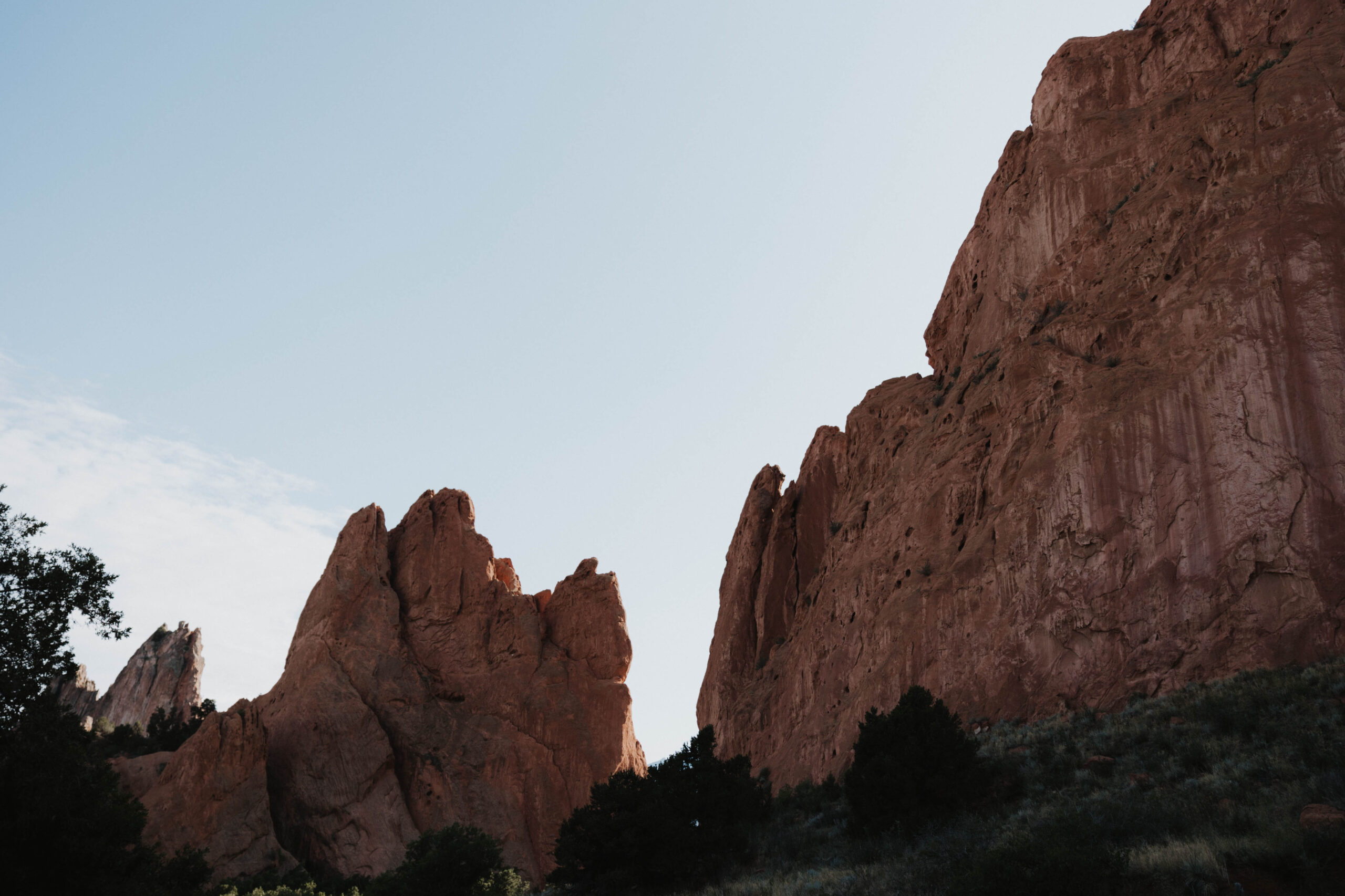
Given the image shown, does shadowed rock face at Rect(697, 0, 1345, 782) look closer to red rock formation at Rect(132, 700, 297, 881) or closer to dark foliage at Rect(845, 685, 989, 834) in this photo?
dark foliage at Rect(845, 685, 989, 834)

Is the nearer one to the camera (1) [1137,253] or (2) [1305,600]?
(2) [1305,600]

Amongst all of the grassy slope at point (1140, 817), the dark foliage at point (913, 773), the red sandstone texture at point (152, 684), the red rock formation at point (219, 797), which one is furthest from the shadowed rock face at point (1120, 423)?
the red sandstone texture at point (152, 684)

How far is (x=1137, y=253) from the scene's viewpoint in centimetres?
3247

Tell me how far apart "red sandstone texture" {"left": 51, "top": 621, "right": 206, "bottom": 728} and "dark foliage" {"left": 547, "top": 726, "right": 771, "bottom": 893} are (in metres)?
73.7

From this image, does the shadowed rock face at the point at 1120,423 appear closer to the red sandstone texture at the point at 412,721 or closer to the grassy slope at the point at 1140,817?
the grassy slope at the point at 1140,817

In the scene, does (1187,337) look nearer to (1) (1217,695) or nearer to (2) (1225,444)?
(2) (1225,444)

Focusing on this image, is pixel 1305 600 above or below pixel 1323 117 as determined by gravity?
below

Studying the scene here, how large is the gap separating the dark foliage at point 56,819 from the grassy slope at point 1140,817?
11181 mm

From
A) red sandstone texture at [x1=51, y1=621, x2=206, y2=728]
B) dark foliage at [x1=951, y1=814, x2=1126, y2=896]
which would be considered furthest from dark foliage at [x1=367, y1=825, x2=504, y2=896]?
red sandstone texture at [x1=51, y1=621, x2=206, y2=728]

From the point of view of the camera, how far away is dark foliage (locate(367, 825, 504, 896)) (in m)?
25.1

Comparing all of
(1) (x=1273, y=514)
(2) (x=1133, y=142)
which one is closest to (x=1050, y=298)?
(2) (x=1133, y=142)

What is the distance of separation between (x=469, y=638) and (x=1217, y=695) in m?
35.4

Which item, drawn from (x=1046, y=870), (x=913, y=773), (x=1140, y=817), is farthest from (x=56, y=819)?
(x=1140, y=817)

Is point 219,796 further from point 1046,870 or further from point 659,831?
point 1046,870
